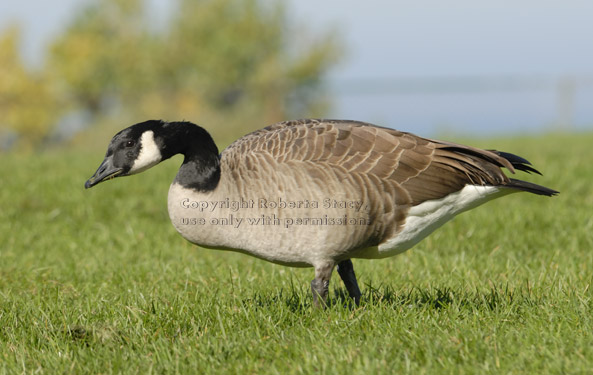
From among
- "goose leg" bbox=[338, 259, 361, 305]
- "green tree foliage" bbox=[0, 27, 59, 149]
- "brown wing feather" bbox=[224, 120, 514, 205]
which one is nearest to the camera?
"brown wing feather" bbox=[224, 120, 514, 205]

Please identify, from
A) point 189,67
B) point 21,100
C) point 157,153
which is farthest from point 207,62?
point 157,153

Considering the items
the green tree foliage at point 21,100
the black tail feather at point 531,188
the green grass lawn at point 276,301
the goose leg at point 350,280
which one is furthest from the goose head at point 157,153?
the green tree foliage at point 21,100

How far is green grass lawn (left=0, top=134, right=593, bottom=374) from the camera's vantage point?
3.88 m

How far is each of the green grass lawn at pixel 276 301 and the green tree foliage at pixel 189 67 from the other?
92.6 feet

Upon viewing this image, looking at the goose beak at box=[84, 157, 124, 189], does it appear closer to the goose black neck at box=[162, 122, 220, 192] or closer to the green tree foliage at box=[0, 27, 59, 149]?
the goose black neck at box=[162, 122, 220, 192]

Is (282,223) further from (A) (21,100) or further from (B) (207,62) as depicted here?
(A) (21,100)

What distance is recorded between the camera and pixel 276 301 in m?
5.04

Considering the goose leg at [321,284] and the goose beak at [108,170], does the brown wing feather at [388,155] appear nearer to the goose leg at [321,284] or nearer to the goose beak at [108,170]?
the goose leg at [321,284]

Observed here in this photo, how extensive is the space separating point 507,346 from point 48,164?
1098 cm

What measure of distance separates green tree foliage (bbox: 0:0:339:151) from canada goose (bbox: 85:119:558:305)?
3119 cm

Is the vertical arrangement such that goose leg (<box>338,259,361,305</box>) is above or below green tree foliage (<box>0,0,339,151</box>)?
below

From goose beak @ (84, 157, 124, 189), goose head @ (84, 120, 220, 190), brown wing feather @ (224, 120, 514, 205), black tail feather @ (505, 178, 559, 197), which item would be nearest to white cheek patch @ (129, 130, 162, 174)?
goose head @ (84, 120, 220, 190)

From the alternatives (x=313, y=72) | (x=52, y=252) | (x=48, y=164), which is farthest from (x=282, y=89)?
(x=52, y=252)

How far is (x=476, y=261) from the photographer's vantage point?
21.9 feet
